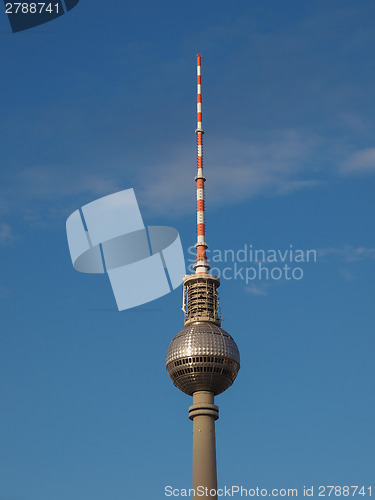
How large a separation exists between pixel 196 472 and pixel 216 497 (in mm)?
6017

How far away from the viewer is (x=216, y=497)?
637 ft

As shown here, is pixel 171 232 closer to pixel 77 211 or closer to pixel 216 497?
pixel 77 211

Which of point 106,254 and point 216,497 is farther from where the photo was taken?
point 216,497

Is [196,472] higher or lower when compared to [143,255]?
lower

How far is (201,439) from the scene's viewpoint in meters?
198

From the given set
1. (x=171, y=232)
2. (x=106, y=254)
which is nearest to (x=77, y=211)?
(x=106, y=254)

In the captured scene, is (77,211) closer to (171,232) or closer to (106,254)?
(106,254)

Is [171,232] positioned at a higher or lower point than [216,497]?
higher

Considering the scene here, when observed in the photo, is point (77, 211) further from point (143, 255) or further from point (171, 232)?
point (171, 232)

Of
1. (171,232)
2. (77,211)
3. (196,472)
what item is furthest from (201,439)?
(77,211)

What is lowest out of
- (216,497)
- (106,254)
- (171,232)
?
(216,497)

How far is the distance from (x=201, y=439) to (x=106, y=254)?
47.1 metres

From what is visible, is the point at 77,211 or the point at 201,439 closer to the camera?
the point at 77,211

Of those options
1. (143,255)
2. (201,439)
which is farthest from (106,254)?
(201,439)
